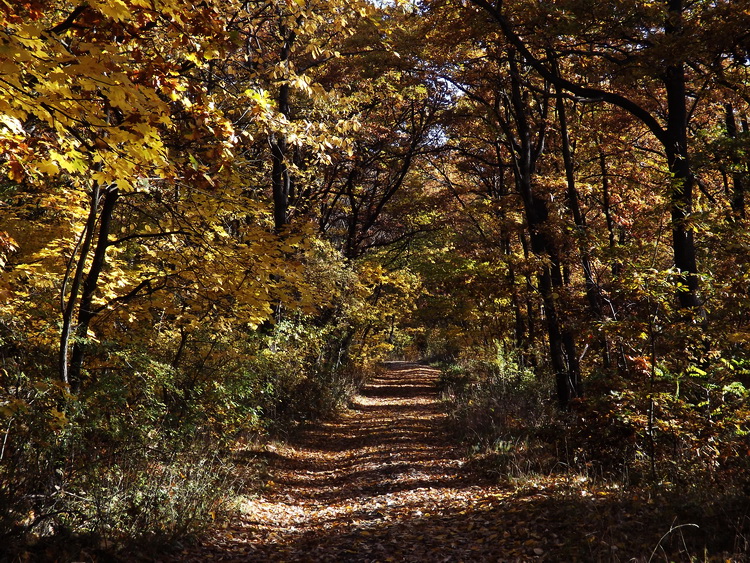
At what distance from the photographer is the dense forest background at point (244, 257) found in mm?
4082

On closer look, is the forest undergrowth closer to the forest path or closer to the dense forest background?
the dense forest background

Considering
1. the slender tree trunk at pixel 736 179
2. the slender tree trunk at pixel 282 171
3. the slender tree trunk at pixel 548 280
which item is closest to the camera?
the slender tree trunk at pixel 736 179

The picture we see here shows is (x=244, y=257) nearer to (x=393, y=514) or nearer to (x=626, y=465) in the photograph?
(x=393, y=514)

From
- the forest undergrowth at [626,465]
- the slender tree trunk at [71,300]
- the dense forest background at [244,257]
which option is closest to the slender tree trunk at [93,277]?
the dense forest background at [244,257]

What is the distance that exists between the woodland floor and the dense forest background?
2.13 ft

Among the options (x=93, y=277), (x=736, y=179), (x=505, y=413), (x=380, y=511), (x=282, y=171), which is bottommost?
(x=380, y=511)

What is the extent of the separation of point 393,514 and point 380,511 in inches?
9.1

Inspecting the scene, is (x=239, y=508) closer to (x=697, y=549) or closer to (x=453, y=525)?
(x=453, y=525)

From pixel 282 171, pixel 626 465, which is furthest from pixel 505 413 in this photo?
pixel 282 171

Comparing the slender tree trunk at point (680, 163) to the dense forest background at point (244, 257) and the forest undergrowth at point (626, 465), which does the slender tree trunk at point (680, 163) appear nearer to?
the dense forest background at point (244, 257)

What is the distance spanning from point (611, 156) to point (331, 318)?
8.67 m

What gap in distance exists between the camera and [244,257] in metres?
4.91

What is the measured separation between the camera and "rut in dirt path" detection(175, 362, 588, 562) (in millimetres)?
5195

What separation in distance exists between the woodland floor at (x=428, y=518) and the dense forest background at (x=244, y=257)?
0.65 metres
